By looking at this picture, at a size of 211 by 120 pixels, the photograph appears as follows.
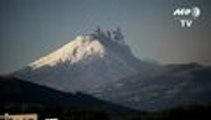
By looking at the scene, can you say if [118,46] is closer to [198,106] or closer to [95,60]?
[95,60]

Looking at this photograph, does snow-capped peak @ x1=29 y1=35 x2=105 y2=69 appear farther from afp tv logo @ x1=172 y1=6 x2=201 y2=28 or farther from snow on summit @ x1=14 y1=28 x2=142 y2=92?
afp tv logo @ x1=172 y1=6 x2=201 y2=28

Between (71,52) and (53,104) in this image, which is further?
(53,104)

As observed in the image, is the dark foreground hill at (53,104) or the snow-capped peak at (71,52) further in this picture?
the dark foreground hill at (53,104)

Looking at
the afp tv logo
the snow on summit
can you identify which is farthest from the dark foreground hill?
the afp tv logo

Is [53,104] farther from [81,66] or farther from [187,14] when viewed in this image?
[187,14]

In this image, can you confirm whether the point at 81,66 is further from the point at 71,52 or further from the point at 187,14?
the point at 187,14

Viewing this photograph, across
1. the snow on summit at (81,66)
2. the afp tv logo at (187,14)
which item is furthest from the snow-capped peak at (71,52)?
the afp tv logo at (187,14)

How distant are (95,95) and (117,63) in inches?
43.0

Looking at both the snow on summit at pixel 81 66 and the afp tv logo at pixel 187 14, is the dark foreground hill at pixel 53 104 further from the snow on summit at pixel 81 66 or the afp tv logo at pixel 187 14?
the afp tv logo at pixel 187 14

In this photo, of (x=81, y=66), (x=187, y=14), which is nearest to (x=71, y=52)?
(x=81, y=66)

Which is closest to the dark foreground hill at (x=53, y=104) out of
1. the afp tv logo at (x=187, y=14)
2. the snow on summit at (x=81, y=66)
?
the snow on summit at (x=81, y=66)

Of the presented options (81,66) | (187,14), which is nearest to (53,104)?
(81,66)

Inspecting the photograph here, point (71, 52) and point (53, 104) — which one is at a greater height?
point (71, 52)

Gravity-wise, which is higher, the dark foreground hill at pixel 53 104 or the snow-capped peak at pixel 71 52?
the snow-capped peak at pixel 71 52
